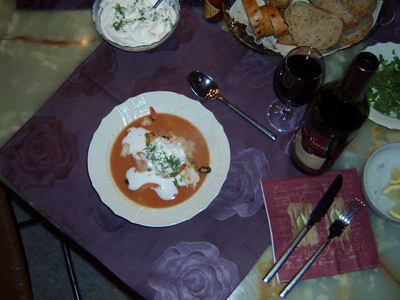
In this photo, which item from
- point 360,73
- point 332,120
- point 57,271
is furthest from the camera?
point 57,271

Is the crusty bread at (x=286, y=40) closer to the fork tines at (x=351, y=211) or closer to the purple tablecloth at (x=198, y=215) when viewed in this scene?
the purple tablecloth at (x=198, y=215)

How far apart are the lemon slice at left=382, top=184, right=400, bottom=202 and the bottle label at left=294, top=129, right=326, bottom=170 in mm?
347

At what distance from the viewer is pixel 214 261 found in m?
1.64

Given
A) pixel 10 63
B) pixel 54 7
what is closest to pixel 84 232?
pixel 10 63

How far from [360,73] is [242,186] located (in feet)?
2.53

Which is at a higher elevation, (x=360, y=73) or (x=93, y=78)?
(x=360, y=73)

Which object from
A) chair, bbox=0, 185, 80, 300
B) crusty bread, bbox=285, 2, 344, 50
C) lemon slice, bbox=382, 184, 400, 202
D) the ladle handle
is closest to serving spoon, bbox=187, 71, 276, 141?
the ladle handle

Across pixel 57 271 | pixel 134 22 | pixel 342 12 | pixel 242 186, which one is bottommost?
pixel 57 271

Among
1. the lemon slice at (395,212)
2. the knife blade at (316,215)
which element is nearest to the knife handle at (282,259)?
the knife blade at (316,215)

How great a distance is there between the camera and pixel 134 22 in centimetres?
184

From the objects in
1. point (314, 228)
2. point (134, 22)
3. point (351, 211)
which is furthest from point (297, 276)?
point (134, 22)

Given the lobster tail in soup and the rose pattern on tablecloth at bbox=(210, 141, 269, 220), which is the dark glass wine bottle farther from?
the lobster tail in soup

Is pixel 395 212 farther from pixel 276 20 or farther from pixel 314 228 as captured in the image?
pixel 276 20

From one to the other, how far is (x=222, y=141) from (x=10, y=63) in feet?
3.96
